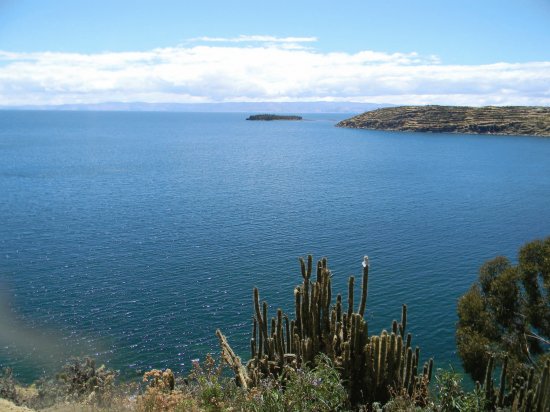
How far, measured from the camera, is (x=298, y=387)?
449 inches

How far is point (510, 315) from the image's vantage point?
786 inches

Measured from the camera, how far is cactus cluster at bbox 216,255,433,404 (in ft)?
53.6

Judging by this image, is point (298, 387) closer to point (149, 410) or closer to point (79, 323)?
point (149, 410)

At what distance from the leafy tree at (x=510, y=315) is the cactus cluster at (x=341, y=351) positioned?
2.58 m

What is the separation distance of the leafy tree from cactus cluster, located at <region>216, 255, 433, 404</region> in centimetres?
258

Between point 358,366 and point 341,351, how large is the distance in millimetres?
808

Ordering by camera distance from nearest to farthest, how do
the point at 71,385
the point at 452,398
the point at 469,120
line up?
the point at 452,398, the point at 71,385, the point at 469,120

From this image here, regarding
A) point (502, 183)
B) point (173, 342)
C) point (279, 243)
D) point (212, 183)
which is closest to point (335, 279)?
point (279, 243)

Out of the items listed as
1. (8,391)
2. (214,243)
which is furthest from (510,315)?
(214,243)

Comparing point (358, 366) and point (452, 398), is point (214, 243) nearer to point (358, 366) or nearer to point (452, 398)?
point (358, 366)

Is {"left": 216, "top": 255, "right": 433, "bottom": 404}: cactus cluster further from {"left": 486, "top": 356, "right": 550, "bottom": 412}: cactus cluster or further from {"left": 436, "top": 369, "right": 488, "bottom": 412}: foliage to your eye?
{"left": 486, "top": 356, "right": 550, "bottom": 412}: cactus cluster

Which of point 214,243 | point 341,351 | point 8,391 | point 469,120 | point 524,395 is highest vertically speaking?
point 469,120

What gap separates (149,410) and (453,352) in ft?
66.6

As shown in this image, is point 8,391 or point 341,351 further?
point 8,391
